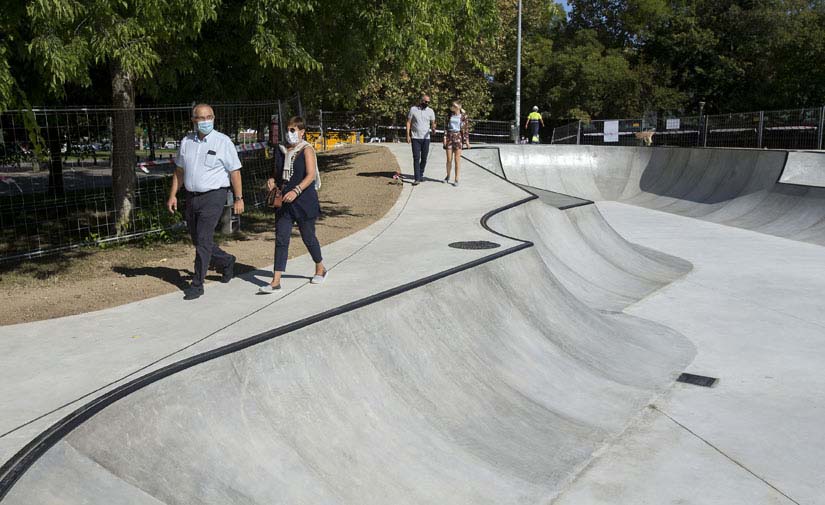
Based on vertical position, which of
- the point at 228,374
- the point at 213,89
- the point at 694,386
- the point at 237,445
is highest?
the point at 213,89

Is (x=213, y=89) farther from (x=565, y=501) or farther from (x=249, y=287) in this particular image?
(x=565, y=501)

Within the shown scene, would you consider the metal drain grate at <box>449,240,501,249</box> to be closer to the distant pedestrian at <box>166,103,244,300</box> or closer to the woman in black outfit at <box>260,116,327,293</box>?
the woman in black outfit at <box>260,116,327,293</box>

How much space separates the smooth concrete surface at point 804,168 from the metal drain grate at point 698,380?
41.3ft

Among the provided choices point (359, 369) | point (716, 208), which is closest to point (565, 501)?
point (359, 369)

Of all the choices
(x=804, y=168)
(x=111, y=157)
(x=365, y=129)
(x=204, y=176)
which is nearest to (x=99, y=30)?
(x=204, y=176)

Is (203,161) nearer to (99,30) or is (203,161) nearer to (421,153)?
(99,30)

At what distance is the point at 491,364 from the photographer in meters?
7.03

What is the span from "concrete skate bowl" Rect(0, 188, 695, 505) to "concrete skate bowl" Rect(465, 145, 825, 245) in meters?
10.4

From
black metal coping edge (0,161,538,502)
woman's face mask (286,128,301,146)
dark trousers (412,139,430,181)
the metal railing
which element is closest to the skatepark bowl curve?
black metal coping edge (0,161,538,502)

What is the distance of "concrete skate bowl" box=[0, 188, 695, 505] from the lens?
4051 millimetres

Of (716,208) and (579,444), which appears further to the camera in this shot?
(716,208)

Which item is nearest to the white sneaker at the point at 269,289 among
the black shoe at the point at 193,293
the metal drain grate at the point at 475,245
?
the black shoe at the point at 193,293

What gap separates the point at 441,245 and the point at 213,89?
20.6 ft

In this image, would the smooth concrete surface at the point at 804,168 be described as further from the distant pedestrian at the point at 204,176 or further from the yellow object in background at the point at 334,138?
the yellow object in background at the point at 334,138
